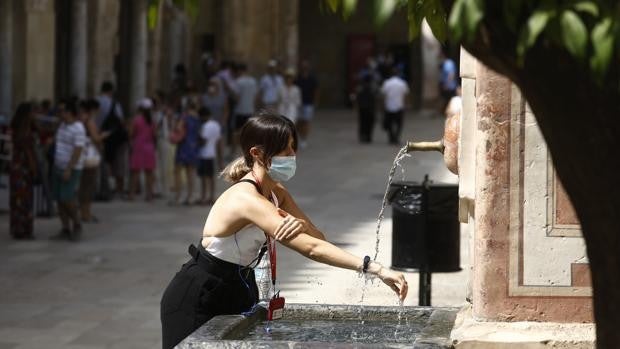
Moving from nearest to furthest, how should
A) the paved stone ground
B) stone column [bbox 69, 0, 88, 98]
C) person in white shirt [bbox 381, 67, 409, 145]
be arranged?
the paved stone ground
stone column [bbox 69, 0, 88, 98]
person in white shirt [bbox 381, 67, 409, 145]

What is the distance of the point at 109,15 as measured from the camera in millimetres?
28250

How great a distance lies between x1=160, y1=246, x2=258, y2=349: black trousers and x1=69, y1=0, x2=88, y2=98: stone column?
67.4 ft

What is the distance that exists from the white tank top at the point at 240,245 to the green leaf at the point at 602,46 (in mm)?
2786

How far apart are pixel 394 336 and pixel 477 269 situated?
0.56m

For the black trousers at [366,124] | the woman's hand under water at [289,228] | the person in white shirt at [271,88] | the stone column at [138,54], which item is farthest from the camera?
the black trousers at [366,124]

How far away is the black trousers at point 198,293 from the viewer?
6477mm

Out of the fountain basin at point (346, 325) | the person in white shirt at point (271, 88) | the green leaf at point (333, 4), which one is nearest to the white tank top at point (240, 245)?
the fountain basin at point (346, 325)

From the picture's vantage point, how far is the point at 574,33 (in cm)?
379

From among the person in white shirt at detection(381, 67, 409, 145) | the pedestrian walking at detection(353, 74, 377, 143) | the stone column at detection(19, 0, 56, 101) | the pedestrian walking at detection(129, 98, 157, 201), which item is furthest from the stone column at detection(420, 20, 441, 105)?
the pedestrian walking at detection(129, 98, 157, 201)

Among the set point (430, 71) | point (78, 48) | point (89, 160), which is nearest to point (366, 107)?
point (78, 48)

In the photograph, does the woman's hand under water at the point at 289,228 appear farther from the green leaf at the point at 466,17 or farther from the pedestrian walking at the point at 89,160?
the pedestrian walking at the point at 89,160

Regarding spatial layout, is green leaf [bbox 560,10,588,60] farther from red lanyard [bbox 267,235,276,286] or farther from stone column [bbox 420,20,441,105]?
stone column [bbox 420,20,441,105]

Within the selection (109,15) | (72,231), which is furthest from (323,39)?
(72,231)

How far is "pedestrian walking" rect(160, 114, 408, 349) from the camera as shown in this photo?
6.27 m
